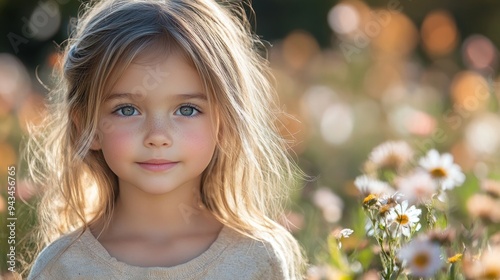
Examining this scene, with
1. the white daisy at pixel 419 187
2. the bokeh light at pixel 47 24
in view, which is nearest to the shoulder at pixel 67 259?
the white daisy at pixel 419 187

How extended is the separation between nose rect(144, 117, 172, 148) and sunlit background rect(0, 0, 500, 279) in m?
0.58

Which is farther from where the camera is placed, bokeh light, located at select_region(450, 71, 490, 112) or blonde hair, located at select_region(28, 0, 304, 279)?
bokeh light, located at select_region(450, 71, 490, 112)

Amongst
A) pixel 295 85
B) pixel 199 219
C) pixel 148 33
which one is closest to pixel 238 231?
pixel 199 219

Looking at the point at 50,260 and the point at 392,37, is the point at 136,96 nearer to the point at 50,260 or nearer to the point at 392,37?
the point at 50,260

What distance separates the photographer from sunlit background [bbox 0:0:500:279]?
3.29 m

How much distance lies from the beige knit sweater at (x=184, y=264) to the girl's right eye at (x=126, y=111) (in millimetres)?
314

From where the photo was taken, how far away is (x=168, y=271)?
2107mm

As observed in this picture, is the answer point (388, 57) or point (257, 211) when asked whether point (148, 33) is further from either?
point (388, 57)

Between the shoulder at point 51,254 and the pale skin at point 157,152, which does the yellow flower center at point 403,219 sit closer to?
the pale skin at point 157,152

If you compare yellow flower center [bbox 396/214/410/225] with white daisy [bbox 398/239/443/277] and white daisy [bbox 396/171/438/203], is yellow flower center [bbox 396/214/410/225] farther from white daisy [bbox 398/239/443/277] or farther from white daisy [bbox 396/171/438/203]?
white daisy [bbox 396/171/438/203]

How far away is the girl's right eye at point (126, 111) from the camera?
2075 mm

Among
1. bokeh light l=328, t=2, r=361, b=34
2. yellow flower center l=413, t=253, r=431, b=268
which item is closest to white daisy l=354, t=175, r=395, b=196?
yellow flower center l=413, t=253, r=431, b=268

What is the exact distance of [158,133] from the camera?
79.5 inches

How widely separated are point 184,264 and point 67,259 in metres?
0.28
